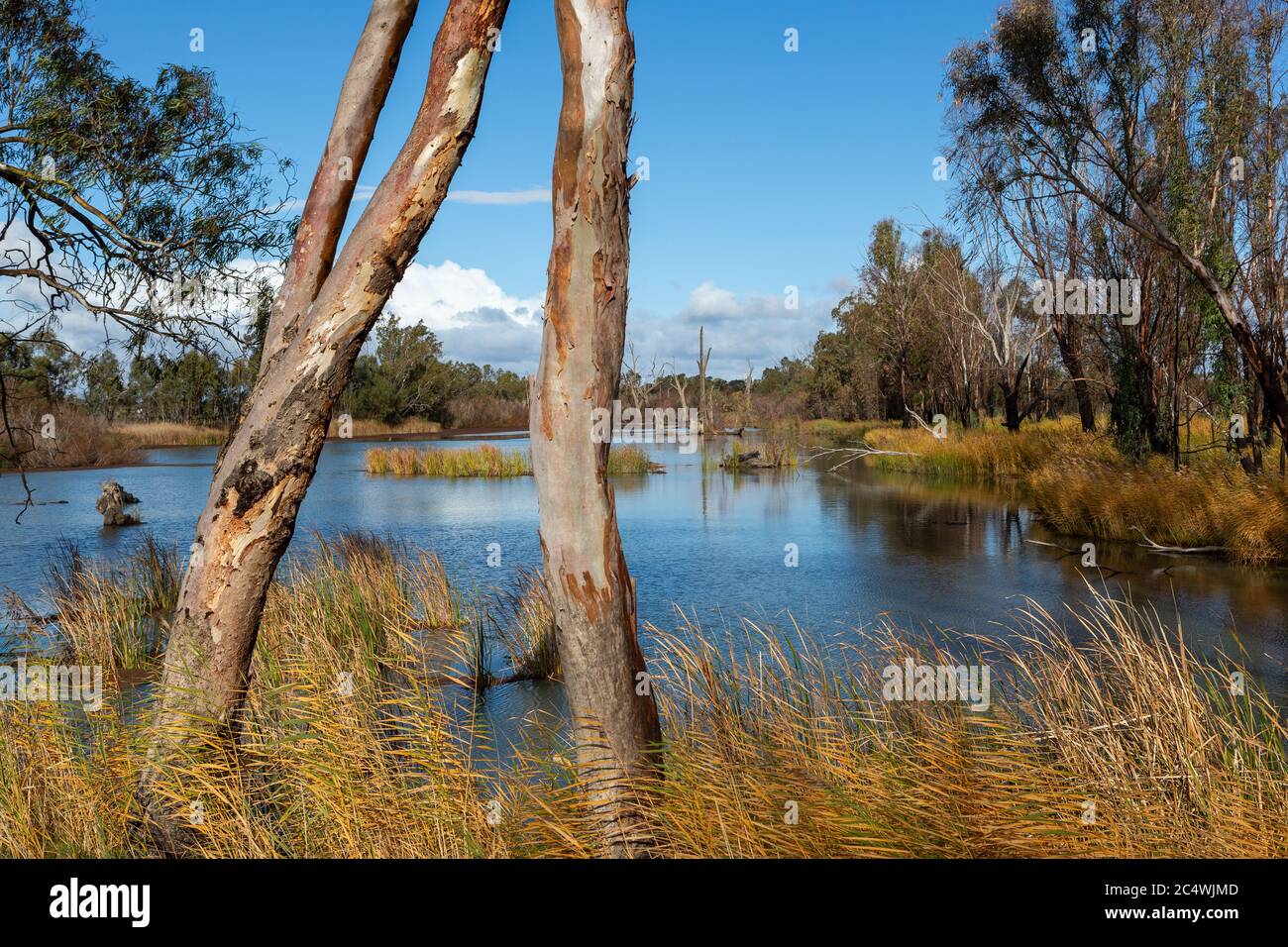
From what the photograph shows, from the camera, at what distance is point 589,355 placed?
302cm

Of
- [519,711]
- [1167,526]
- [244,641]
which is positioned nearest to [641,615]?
[519,711]

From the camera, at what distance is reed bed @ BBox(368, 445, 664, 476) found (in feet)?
83.4

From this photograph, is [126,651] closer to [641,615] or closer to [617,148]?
[641,615]

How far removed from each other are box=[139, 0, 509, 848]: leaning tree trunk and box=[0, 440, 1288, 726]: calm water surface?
246 cm

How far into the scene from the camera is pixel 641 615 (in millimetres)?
8289

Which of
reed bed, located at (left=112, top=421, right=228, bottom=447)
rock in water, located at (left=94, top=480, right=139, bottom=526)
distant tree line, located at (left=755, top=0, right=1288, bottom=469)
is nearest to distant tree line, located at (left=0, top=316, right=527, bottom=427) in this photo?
reed bed, located at (left=112, top=421, right=228, bottom=447)

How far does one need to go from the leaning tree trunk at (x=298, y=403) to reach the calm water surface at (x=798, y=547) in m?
2.46

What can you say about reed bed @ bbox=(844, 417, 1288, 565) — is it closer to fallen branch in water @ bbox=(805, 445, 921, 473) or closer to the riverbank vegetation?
fallen branch in water @ bbox=(805, 445, 921, 473)

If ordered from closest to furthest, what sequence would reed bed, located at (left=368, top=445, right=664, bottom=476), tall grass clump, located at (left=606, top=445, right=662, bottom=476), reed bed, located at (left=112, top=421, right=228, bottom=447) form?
tall grass clump, located at (left=606, top=445, right=662, bottom=476)
reed bed, located at (left=368, top=445, right=664, bottom=476)
reed bed, located at (left=112, top=421, right=228, bottom=447)

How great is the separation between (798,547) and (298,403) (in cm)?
960

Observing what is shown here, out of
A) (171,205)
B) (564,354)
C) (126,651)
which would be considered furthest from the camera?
(171,205)

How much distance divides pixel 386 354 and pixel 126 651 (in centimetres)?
5180

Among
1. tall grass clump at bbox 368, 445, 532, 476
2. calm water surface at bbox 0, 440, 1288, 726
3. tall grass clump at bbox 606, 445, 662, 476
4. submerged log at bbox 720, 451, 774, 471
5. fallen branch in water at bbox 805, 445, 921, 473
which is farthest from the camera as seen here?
submerged log at bbox 720, 451, 774, 471

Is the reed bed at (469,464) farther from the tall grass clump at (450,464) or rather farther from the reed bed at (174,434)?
the reed bed at (174,434)
